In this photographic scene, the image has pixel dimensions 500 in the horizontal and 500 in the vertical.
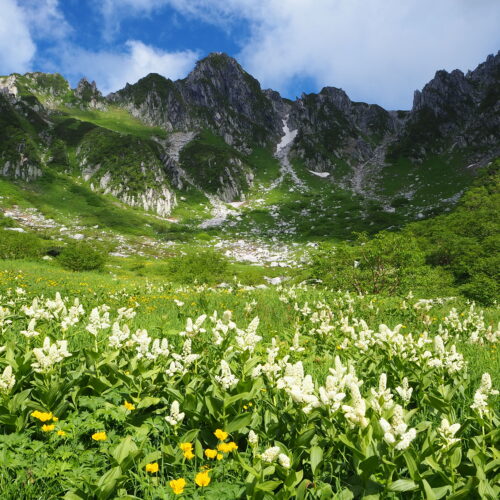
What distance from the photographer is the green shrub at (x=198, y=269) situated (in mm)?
33375

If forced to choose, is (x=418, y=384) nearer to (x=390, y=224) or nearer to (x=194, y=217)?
→ (x=390, y=224)

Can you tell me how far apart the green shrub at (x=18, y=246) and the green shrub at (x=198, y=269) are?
16.0 m

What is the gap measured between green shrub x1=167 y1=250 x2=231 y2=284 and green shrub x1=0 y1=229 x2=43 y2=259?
16019 millimetres

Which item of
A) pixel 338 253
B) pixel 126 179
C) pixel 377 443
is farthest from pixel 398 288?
pixel 126 179

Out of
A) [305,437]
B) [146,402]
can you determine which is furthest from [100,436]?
[305,437]

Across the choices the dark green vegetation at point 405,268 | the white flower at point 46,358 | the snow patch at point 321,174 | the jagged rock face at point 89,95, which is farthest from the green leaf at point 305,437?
the jagged rock face at point 89,95

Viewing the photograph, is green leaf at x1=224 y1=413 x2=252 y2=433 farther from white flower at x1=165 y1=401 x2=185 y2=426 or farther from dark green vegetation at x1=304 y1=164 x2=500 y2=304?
dark green vegetation at x1=304 y1=164 x2=500 y2=304

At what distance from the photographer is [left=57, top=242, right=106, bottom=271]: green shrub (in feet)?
113

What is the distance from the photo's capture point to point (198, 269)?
35469 millimetres

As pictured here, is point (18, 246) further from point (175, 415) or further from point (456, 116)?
point (456, 116)

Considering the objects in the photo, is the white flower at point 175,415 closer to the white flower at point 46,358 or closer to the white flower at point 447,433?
the white flower at point 46,358

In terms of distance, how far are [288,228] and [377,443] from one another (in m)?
92.8

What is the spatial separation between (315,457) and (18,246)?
139 ft

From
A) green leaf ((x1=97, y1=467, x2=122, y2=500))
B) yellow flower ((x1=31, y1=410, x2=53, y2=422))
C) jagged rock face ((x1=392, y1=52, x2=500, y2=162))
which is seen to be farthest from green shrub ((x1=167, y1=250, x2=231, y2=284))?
jagged rock face ((x1=392, y1=52, x2=500, y2=162))
